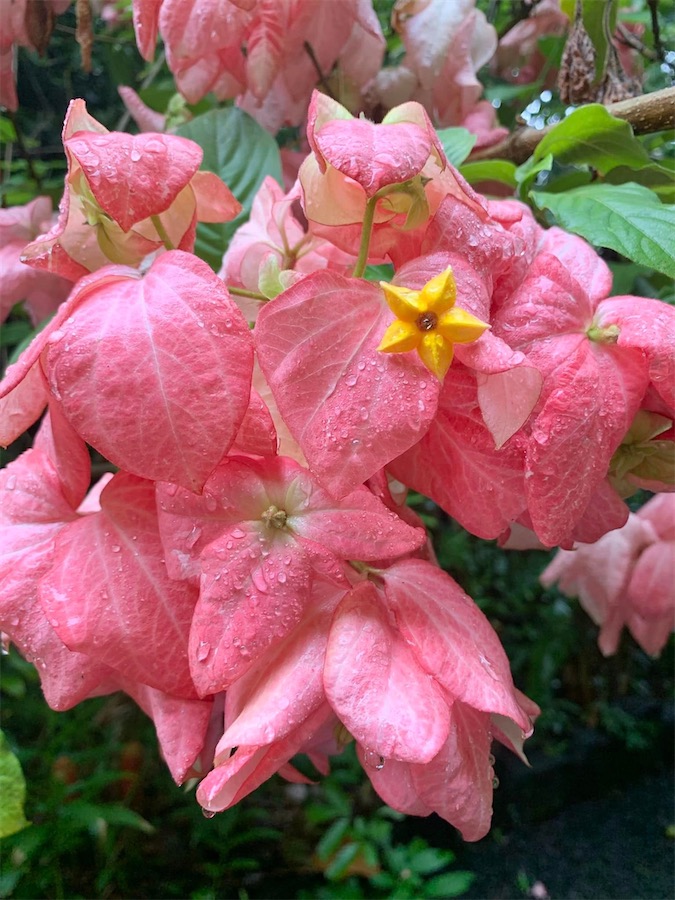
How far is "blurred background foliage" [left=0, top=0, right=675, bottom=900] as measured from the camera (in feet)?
2.31

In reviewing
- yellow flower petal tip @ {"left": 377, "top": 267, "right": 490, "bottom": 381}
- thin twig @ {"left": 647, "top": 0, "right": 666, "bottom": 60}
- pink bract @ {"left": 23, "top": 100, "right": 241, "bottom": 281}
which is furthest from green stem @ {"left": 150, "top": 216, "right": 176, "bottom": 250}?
thin twig @ {"left": 647, "top": 0, "right": 666, "bottom": 60}

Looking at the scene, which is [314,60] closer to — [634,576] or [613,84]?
[613,84]

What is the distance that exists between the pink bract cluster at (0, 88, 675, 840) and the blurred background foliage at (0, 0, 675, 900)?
1.12 ft

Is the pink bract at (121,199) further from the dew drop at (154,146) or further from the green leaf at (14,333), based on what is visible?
the green leaf at (14,333)

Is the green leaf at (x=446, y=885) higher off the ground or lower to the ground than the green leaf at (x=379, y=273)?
lower

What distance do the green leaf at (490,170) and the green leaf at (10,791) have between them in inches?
17.3

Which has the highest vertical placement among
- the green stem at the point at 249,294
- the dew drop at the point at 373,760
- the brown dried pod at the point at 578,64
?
the brown dried pod at the point at 578,64

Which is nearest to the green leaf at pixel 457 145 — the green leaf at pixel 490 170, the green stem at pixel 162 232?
the green leaf at pixel 490 170

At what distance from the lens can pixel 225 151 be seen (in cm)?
50

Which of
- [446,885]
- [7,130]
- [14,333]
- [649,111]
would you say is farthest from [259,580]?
[446,885]

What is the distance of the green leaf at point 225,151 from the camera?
1.61ft

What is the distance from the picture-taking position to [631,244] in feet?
0.97

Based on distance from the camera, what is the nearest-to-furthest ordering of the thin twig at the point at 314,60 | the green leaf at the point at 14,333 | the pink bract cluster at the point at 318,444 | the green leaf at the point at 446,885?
the pink bract cluster at the point at 318,444 < the thin twig at the point at 314,60 < the green leaf at the point at 14,333 < the green leaf at the point at 446,885

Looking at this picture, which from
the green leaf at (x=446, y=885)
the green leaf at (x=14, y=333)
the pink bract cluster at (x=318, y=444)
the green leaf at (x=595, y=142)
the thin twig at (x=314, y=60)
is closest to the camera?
the pink bract cluster at (x=318, y=444)
